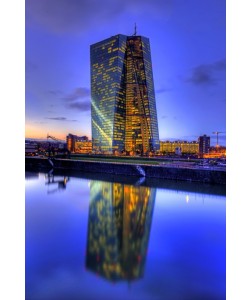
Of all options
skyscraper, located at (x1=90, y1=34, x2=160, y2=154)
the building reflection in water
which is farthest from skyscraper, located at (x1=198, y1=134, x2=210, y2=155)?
the building reflection in water

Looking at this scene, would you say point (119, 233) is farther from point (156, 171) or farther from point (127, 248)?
point (156, 171)

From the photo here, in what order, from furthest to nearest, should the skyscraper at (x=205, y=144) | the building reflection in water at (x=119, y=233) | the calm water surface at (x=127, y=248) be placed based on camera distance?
the skyscraper at (x=205, y=144) < the building reflection in water at (x=119, y=233) < the calm water surface at (x=127, y=248)

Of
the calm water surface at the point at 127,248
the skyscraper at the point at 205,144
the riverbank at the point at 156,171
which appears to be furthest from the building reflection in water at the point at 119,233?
the skyscraper at the point at 205,144

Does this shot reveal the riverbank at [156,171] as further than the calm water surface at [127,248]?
Yes

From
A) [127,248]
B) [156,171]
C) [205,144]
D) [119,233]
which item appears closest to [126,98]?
[205,144]

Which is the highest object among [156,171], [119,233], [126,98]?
[126,98]

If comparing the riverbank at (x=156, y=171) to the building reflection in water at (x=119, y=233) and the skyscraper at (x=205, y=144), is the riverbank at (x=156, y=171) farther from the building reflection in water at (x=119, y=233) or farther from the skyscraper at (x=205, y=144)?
the skyscraper at (x=205, y=144)
